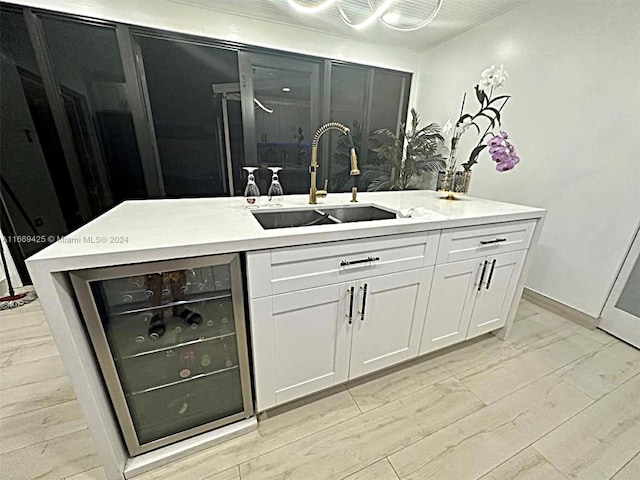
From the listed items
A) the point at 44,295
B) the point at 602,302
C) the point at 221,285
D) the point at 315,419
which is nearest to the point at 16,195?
the point at 44,295

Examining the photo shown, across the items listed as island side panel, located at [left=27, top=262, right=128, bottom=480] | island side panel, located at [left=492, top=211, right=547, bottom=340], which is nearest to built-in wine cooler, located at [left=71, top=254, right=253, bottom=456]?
island side panel, located at [left=27, top=262, right=128, bottom=480]

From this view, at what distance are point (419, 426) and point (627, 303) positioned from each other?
1834 millimetres

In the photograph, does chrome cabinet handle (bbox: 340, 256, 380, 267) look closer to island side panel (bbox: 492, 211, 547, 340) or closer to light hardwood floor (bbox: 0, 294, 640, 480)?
light hardwood floor (bbox: 0, 294, 640, 480)

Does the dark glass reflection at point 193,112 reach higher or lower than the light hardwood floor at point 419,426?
higher

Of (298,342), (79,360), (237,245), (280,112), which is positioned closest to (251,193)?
(237,245)

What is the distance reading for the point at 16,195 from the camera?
222 cm

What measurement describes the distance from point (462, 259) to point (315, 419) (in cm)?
113

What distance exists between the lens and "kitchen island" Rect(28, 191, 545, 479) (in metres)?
0.87

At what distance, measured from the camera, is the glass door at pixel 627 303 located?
5.97 ft

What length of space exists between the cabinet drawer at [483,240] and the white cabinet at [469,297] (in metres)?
0.04

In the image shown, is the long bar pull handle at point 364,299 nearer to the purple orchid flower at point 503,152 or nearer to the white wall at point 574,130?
the purple orchid flower at point 503,152

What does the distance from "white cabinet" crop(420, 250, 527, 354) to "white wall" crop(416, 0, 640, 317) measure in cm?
79

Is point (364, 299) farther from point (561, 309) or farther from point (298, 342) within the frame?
point (561, 309)

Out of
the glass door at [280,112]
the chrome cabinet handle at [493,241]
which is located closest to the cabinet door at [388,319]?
the chrome cabinet handle at [493,241]
